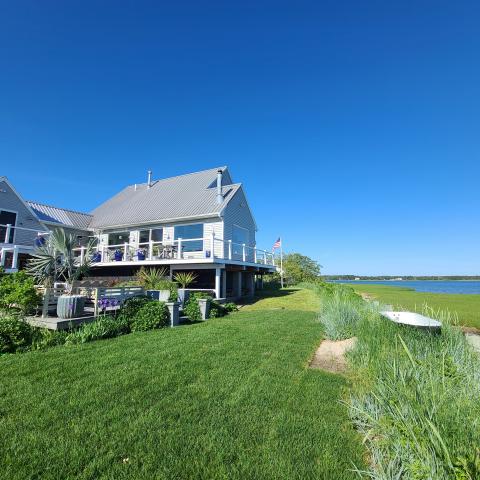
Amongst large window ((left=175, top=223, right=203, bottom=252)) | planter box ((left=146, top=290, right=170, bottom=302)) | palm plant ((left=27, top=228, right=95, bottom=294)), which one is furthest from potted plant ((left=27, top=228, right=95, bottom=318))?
large window ((left=175, top=223, right=203, bottom=252))

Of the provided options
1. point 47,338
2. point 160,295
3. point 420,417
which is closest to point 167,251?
point 160,295

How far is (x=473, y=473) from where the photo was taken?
2068mm

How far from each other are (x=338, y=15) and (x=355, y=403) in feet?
49.0

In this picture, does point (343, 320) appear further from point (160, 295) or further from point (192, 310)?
point (160, 295)

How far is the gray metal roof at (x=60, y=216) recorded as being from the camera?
74.0 feet

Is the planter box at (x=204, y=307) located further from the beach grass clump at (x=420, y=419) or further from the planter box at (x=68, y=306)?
the beach grass clump at (x=420, y=419)

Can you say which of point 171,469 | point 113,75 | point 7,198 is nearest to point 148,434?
point 171,469

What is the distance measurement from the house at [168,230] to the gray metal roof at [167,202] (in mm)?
74

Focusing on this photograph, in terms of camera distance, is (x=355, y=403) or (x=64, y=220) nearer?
(x=355, y=403)

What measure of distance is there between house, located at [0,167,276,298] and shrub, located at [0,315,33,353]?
925cm

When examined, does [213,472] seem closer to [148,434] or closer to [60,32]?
[148,434]

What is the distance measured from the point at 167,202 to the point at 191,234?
13.8 ft

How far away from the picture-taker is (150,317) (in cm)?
920

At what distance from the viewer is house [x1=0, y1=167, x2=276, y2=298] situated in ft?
57.1
